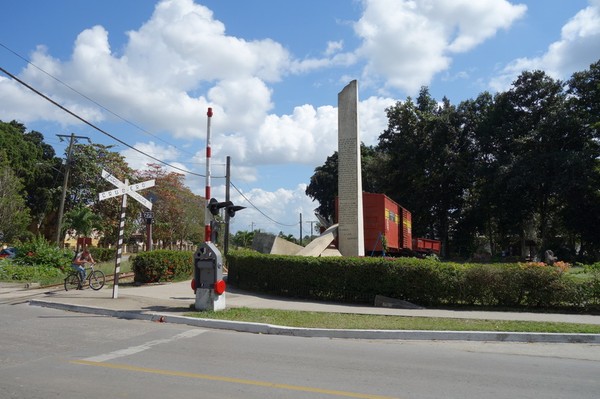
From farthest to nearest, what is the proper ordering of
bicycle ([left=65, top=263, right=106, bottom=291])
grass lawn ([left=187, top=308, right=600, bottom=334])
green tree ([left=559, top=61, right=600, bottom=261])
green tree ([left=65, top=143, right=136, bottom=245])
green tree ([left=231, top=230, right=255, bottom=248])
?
green tree ([left=231, top=230, right=255, bottom=248]) < green tree ([left=65, top=143, right=136, bottom=245]) < green tree ([left=559, top=61, right=600, bottom=261]) < bicycle ([left=65, top=263, right=106, bottom=291]) < grass lawn ([left=187, top=308, right=600, bottom=334])

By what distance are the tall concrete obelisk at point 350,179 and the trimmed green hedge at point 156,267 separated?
6197mm

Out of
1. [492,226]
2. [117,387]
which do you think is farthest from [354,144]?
[492,226]

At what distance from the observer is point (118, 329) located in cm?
993

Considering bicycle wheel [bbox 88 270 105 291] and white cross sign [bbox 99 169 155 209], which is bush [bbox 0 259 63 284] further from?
white cross sign [bbox 99 169 155 209]

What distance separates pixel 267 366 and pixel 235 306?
6.19 m

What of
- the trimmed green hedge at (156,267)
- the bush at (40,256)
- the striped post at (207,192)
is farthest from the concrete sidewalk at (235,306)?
the bush at (40,256)

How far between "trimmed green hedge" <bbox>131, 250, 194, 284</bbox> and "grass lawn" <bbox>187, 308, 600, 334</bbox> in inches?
277

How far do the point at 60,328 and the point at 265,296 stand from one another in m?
6.64

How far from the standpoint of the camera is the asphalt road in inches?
221

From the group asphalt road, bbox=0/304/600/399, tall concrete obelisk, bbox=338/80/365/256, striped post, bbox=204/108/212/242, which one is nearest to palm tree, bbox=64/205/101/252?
tall concrete obelisk, bbox=338/80/365/256

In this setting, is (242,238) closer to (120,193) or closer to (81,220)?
(81,220)

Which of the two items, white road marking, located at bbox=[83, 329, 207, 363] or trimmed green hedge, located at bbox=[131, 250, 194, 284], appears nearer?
white road marking, located at bbox=[83, 329, 207, 363]

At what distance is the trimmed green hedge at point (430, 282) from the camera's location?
1231 centimetres

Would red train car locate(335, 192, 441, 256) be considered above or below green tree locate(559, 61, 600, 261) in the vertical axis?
below
